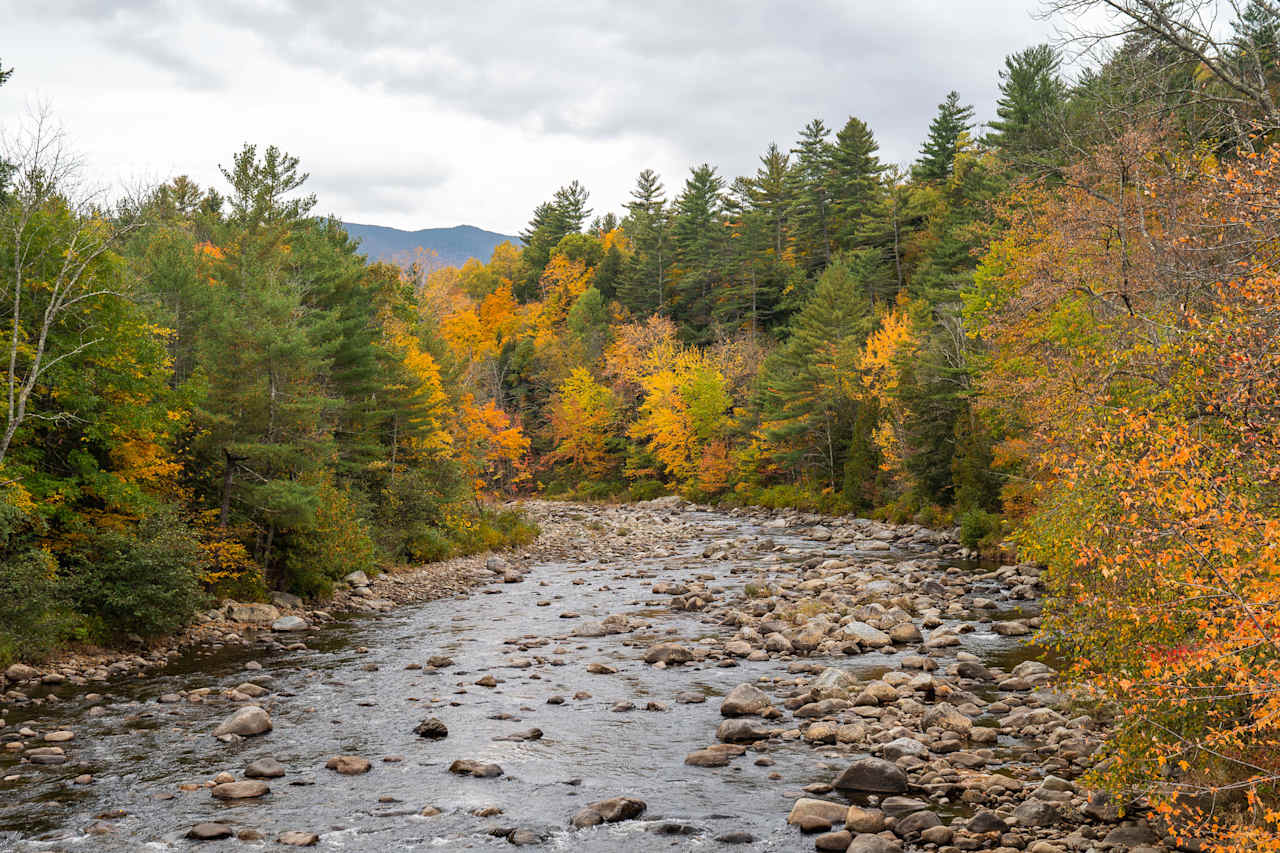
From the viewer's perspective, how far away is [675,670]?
1733cm

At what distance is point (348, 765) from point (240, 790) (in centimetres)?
143

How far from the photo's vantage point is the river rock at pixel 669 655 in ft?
58.8

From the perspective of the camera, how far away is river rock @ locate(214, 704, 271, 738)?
524 inches

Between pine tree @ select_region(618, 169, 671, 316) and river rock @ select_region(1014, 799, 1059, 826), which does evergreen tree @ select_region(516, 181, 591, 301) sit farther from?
river rock @ select_region(1014, 799, 1059, 826)

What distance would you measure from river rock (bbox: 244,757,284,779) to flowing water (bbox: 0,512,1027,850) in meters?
0.20

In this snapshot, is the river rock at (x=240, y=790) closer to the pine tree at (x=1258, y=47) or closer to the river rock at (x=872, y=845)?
the river rock at (x=872, y=845)

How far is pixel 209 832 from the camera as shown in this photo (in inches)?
378

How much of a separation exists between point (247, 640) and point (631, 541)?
906 inches

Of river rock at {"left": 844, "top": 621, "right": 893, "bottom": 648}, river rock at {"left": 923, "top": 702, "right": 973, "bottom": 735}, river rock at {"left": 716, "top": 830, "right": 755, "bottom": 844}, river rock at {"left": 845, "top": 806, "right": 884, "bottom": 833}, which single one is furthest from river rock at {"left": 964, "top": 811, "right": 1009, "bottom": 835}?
river rock at {"left": 844, "top": 621, "right": 893, "bottom": 648}

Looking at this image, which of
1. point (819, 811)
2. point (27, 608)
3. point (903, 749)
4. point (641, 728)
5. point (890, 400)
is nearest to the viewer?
point (819, 811)

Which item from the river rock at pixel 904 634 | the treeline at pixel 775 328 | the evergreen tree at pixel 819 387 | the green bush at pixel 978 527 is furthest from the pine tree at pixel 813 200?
the river rock at pixel 904 634

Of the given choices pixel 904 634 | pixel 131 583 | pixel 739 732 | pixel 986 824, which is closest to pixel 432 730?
pixel 739 732

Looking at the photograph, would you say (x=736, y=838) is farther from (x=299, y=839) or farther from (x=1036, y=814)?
(x=299, y=839)

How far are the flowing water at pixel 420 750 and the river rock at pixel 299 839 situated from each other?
130 millimetres
